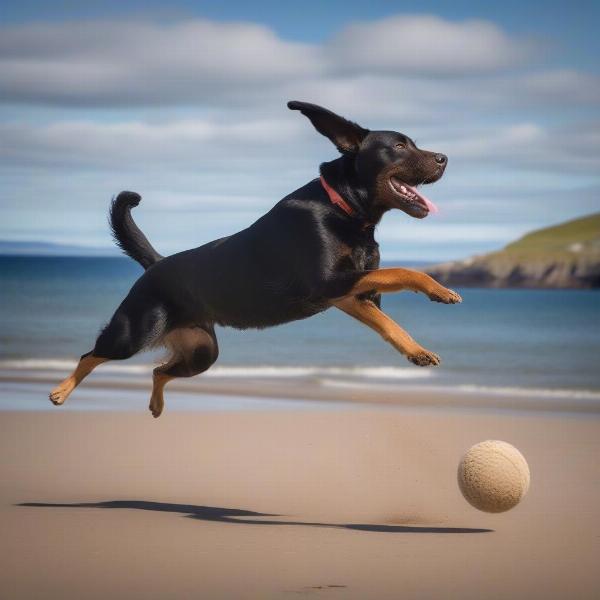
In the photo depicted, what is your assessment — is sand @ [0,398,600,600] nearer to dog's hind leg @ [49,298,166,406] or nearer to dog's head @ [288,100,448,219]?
dog's hind leg @ [49,298,166,406]

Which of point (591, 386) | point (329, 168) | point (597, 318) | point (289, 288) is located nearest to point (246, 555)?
point (289, 288)

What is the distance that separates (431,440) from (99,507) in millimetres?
4115

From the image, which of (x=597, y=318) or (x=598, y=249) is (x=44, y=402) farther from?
(x=598, y=249)

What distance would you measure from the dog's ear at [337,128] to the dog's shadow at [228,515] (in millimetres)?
2291

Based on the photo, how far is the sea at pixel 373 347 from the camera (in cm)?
→ 1969

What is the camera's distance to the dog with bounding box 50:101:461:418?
6.90 metres

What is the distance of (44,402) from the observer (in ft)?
46.5

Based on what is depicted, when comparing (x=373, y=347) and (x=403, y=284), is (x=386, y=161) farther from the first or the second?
(x=373, y=347)

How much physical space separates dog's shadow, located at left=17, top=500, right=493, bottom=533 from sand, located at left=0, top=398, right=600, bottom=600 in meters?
0.01

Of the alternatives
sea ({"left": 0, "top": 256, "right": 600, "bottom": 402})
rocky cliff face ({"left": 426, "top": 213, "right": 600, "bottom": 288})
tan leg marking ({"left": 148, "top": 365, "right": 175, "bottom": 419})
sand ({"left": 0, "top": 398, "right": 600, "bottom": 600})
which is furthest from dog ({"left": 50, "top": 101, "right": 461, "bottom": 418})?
rocky cliff face ({"left": 426, "top": 213, "right": 600, "bottom": 288})

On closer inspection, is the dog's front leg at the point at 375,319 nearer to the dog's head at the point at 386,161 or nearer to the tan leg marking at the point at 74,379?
the dog's head at the point at 386,161

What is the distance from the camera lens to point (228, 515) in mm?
7594

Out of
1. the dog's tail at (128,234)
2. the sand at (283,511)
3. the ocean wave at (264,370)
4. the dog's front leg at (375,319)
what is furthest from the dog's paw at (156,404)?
the ocean wave at (264,370)

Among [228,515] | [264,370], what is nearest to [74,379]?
[228,515]
